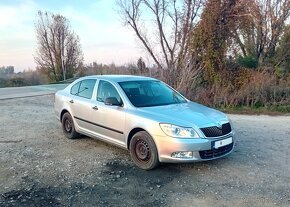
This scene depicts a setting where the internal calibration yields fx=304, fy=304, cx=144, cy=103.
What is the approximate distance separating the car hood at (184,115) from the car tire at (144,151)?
374mm

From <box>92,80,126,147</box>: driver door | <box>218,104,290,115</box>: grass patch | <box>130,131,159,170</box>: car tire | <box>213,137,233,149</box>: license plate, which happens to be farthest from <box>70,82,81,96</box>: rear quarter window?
<box>218,104,290,115</box>: grass patch

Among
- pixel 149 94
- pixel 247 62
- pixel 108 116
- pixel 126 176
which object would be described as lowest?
pixel 126 176

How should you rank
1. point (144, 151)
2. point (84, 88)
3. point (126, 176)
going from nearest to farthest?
point (126, 176)
point (144, 151)
point (84, 88)

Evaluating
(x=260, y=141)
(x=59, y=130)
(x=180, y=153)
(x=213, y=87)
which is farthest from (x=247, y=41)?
(x=180, y=153)

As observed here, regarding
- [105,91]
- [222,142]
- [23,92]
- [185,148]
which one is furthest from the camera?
[23,92]

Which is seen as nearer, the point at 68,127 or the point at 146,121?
the point at 146,121

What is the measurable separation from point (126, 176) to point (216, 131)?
5.27 ft

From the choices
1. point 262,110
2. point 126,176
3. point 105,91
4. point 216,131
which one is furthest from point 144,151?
point 262,110

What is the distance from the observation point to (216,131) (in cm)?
488

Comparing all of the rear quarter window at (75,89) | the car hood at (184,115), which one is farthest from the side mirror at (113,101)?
the rear quarter window at (75,89)

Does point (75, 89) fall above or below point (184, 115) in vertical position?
above

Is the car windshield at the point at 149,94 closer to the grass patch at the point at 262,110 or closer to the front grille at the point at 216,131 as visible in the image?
the front grille at the point at 216,131

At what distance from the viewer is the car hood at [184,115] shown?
4.77 meters

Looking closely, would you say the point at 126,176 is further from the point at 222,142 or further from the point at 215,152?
the point at 222,142
